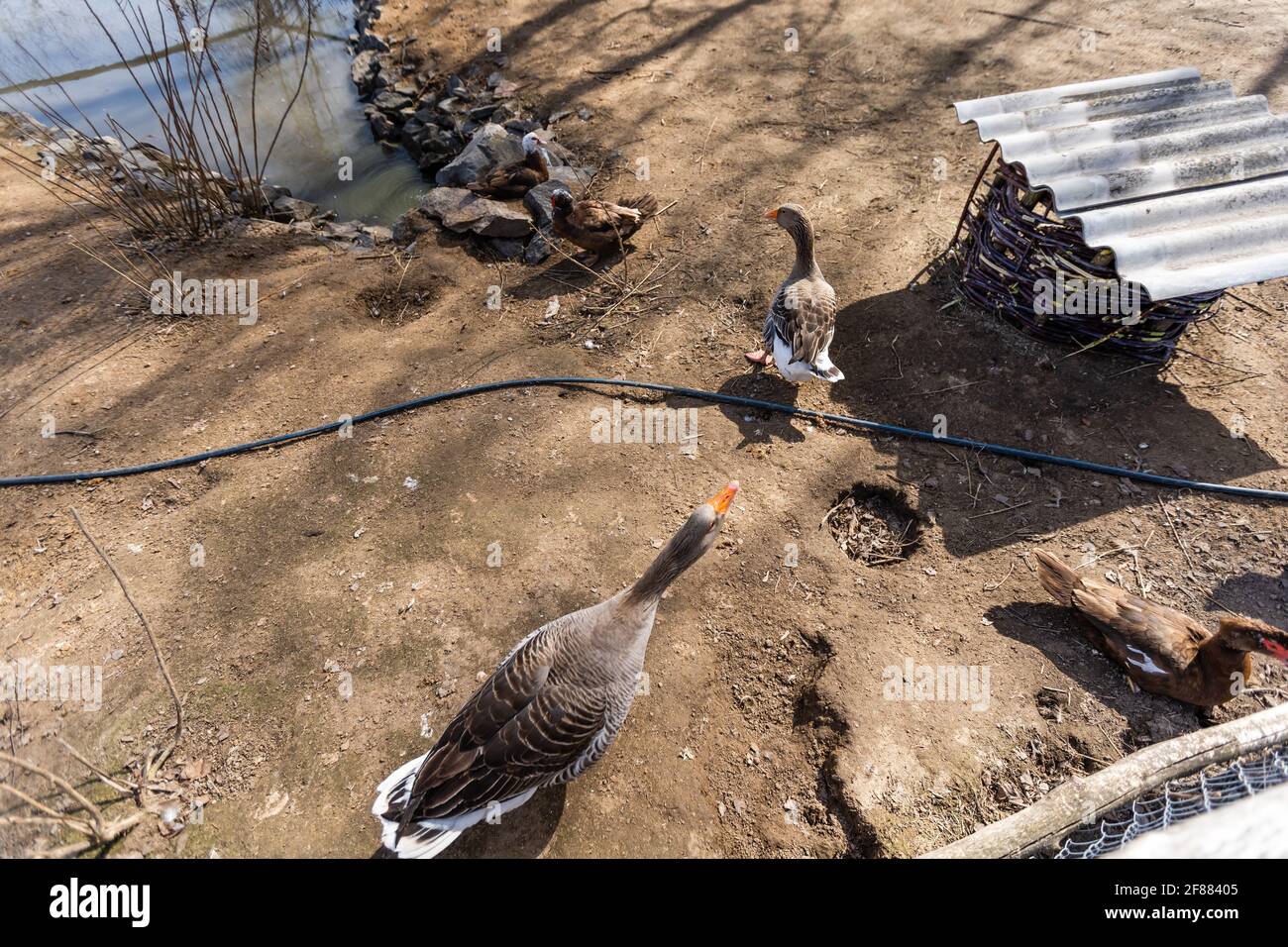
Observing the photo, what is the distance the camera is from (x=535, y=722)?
2998 millimetres

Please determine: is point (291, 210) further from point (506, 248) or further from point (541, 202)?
point (541, 202)

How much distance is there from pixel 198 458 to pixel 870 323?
653cm

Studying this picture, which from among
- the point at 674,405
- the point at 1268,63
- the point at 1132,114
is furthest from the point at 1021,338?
the point at 1268,63

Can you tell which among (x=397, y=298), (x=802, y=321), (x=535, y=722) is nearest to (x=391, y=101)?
(x=397, y=298)

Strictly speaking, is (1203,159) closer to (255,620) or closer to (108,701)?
(255,620)

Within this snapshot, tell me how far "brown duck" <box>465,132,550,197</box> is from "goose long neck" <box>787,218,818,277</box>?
4073 mm

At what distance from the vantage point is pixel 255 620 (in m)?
4.04

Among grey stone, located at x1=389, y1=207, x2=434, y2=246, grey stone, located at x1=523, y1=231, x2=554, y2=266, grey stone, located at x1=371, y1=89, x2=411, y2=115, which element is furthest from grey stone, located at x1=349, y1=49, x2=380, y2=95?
grey stone, located at x1=523, y1=231, x2=554, y2=266

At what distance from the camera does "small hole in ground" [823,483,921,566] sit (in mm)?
4488

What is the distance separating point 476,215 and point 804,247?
14.1 feet

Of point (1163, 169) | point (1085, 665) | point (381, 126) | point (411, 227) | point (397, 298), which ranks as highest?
point (381, 126)

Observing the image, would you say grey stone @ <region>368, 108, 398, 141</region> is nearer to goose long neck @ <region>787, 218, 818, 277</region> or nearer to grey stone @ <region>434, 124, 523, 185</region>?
grey stone @ <region>434, 124, 523, 185</region>

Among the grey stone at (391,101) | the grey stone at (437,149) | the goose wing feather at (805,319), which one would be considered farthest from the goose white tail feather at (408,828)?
the grey stone at (391,101)

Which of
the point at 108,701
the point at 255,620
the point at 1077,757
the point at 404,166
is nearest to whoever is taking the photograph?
the point at 1077,757
